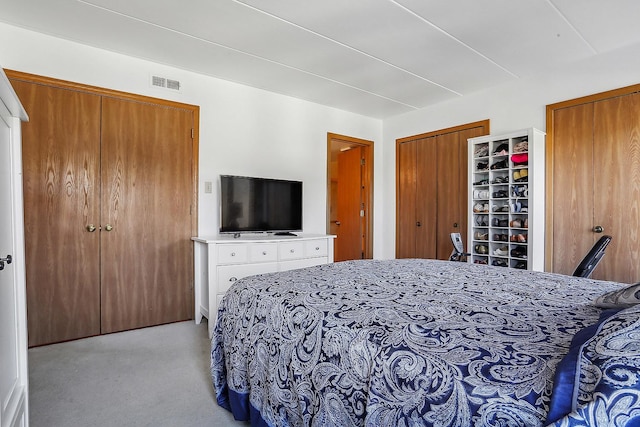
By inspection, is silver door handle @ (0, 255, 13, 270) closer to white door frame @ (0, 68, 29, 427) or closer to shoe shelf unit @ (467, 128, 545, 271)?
white door frame @ (0, 68, 29, 427)

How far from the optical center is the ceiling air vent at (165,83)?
3.33m

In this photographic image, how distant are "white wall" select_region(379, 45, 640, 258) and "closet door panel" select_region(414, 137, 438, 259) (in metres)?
0.29

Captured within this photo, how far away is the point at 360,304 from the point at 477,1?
2273mm

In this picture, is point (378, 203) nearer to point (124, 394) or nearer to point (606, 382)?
point (124, 394)

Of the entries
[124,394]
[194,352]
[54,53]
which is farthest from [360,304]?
[54,53]

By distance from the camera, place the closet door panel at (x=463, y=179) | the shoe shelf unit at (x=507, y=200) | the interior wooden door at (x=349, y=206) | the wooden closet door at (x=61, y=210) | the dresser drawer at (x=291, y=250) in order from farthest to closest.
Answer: the interior wooden door at (x=349, y=206) → the closet door panel at (x=463, y=179) → the dresser drawer at (x=291, y=250) → the shoe shelf unit at (x=507, y=200) → the wooden closet door at (x=61, y=210)

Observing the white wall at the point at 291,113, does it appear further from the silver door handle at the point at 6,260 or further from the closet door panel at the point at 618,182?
the silver door handle at the point at 6,260

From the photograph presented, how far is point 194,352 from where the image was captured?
8.82 ft

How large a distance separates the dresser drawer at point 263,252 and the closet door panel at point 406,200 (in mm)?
2225

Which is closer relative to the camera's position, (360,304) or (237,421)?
(360,304)

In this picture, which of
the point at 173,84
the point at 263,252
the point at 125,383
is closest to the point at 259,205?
the point at 263,252

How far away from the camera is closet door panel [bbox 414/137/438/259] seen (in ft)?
15.0

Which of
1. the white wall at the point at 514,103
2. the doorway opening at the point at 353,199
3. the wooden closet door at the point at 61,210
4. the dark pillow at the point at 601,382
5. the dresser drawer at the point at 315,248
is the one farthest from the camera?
the doorway opening at the point at 353,199

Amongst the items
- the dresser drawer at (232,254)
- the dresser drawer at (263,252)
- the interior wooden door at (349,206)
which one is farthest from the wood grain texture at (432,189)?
the dresser drawer at (232,254)
